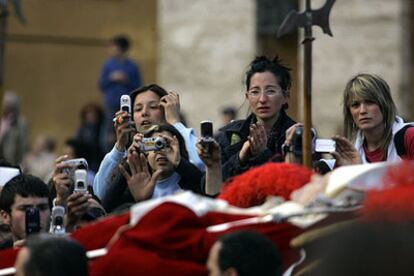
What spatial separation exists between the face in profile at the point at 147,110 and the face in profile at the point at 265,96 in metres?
0.77

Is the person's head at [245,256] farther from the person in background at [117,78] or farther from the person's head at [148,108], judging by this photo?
the person in background at [117,78]

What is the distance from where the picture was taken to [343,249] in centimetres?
548

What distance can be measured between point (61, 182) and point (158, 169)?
0.68m

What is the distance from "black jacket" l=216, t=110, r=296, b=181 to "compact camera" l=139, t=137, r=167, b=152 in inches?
13.7

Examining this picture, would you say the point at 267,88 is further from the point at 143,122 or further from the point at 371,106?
the point at 143,122

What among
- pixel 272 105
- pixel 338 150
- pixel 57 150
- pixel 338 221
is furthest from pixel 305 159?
pixel 57 150

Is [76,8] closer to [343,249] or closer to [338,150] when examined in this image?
[338,150]

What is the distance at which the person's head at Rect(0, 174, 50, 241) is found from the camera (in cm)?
920

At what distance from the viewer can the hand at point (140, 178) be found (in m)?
9.76

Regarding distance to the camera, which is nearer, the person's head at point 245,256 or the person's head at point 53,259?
the person's head at point 245,256

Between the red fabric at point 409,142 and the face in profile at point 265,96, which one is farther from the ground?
the face in profile at point 265,96

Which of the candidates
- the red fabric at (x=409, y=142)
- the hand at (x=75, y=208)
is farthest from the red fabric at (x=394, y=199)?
the red fabric at (x=409, y=142)

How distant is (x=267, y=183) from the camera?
7383 millimetres

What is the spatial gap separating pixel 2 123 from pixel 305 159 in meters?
11.2
